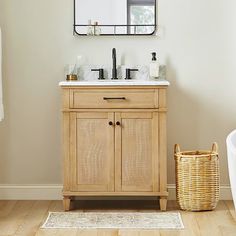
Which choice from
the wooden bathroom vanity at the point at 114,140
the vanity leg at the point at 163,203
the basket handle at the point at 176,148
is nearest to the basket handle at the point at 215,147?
the basket handle at the point at 176,148

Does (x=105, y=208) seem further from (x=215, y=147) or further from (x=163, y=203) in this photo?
(x=215, y=147)

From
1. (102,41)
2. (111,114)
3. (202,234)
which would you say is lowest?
(202,234)

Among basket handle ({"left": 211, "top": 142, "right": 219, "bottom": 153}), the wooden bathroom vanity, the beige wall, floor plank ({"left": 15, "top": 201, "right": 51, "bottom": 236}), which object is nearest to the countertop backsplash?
the beige wall

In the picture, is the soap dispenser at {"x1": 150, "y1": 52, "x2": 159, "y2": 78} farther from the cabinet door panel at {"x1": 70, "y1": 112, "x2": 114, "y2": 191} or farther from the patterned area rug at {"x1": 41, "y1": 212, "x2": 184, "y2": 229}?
the patterned area rug at {"x1": 41, "y1": 212, "x2": 184, "y2": 229}

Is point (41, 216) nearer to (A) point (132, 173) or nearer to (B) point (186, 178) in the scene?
(A) point (132, 173)

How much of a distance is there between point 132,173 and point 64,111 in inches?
24.5

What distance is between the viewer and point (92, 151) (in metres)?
4.46

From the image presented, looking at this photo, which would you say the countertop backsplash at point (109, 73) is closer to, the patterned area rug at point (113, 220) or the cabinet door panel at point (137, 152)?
the cabinet door panel at point (137, 152)

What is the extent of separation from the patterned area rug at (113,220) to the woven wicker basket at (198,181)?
155 millimetres

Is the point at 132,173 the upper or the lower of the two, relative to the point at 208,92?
lower

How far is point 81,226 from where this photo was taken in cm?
407

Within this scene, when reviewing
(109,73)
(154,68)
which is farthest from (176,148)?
(109,73)

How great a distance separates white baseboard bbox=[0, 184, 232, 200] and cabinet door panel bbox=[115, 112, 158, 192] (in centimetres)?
48

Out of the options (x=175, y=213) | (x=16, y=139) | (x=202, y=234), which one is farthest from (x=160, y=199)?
(x=16, y=139)
